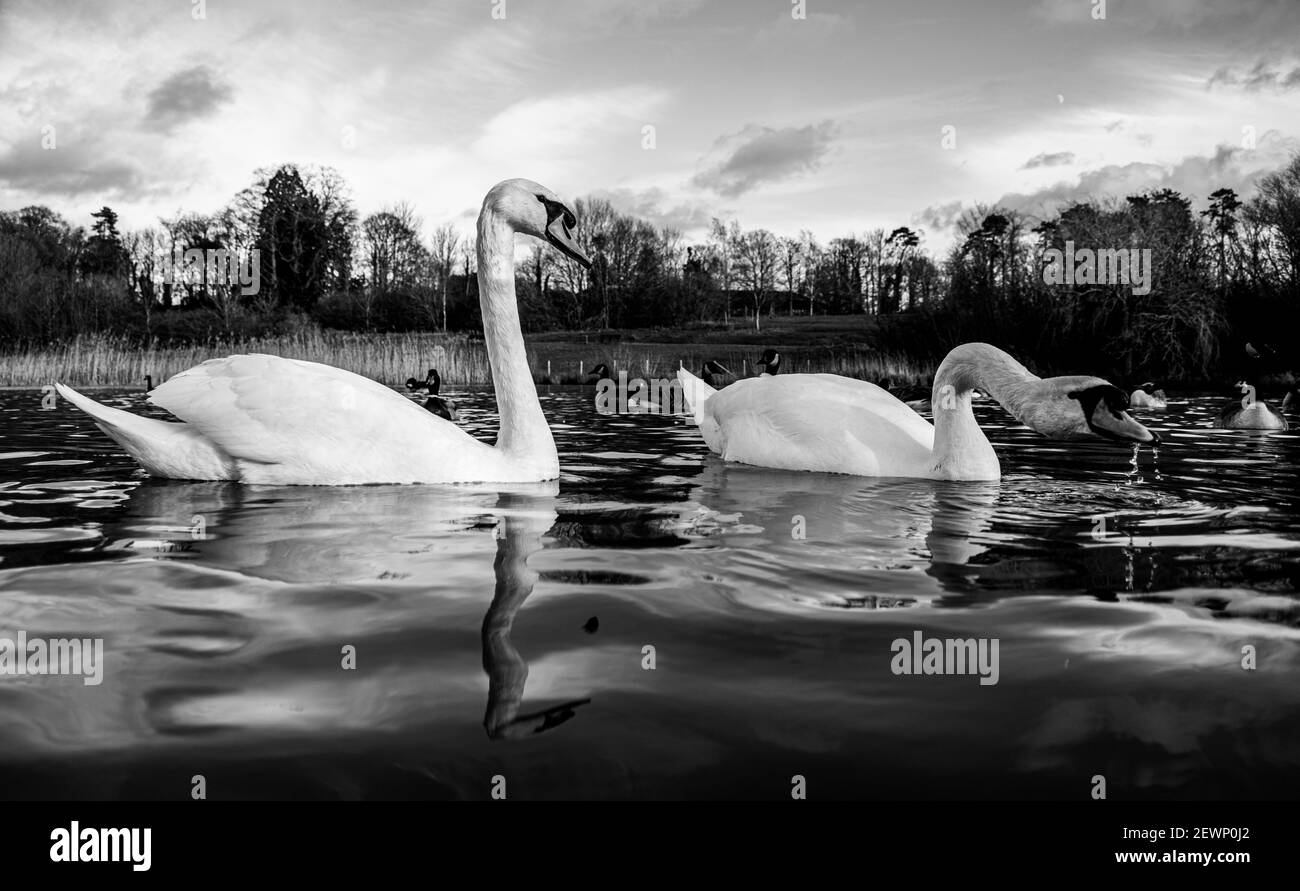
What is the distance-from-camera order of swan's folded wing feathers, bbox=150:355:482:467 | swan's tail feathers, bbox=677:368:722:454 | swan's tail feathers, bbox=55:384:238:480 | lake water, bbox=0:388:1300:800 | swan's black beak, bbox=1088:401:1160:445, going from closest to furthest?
1. lake water, bbox=0:388:1300:800
2. swan's black beak, bbox=1088:401:1160:445
3. swan's folded wing feathers, bbox=150:355:482:467
4. swan's tail feathers, bbox=55:384:238:480
5. swan's tail feathers, bbox=677:368:722:454

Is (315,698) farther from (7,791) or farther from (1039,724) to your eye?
(1039,724)

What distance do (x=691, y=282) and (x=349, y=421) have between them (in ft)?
255

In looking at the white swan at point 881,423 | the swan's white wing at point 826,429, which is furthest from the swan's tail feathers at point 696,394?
the swan's white wing at point 826,429

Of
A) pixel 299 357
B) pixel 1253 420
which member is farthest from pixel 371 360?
pixel 1253 420

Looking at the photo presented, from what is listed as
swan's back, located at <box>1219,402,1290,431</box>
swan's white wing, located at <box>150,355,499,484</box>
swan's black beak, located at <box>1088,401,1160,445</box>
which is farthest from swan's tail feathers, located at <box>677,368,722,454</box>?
swan's back, located at <box>1219,402,1290,431</box>

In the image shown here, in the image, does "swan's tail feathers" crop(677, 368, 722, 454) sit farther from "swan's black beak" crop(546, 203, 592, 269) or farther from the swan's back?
the swan's back

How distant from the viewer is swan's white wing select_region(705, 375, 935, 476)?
285 inches

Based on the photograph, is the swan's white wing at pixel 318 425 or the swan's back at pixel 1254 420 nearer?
the swan's white wing at pixel 318 425

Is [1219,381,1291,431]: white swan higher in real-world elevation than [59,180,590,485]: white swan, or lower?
lower

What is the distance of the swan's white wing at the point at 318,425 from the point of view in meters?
5.79

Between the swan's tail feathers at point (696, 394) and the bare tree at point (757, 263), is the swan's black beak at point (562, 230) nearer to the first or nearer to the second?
the swan's tail feathers at point (696, 394)

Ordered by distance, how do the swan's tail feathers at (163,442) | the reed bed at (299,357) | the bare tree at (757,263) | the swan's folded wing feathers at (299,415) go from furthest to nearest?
1. the bare tree at (757,263)
2. the reed bed at (299,357)
3. the swan's tail feathers at (163,442)
4. the swan's folded wing feathers at (299,415)

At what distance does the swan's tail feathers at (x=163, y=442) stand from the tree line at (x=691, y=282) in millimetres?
21341
